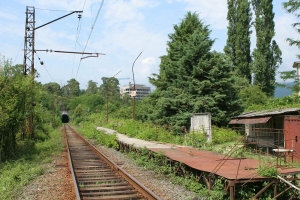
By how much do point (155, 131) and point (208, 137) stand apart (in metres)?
3.99

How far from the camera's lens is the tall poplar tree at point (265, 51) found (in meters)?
41.4

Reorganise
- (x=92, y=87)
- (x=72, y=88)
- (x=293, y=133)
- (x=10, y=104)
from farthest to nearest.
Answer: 1. (x=92, y=87)
2. (x=72, y=88)
3. (x=10, y=104)
4. (x=293, y=133)

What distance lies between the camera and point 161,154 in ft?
39.2

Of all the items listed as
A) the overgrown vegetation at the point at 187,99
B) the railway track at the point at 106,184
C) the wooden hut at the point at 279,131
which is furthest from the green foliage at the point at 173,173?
the wooden hut at the point at 279,131

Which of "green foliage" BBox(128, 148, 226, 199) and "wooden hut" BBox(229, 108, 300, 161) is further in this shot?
"wooden hut" BBox(229, 108, 300, 161)

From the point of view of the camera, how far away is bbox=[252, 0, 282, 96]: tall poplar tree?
41.4 meters

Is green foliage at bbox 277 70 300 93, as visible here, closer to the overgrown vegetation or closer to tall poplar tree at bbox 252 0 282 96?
the overgrown vegetation

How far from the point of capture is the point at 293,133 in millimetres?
14633

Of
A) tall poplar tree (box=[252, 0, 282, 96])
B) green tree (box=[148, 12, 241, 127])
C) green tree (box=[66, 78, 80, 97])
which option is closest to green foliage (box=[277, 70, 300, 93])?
green tree (box=[148, 12, 241, 127])

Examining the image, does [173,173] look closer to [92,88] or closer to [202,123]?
[202,123]

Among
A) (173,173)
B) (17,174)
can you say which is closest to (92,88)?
(17,174)

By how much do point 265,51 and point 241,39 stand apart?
389cm

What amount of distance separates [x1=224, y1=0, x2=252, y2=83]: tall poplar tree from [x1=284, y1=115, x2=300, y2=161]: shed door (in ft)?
96.6

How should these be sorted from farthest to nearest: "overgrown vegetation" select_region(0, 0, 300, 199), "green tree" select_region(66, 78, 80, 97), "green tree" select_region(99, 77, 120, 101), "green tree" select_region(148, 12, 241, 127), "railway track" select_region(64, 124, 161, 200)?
1. "green tree" select_region(66, 78, 80, 97)
2. "green tree" select_region(99, 77, 120, 101)
3. "green tree" select_region(148, 12, 241, 127)
4. "overgrown vegetation" select_region(0, 0, 300, 199)
5. "railway track" select_region(64, 124, 161, 200)
